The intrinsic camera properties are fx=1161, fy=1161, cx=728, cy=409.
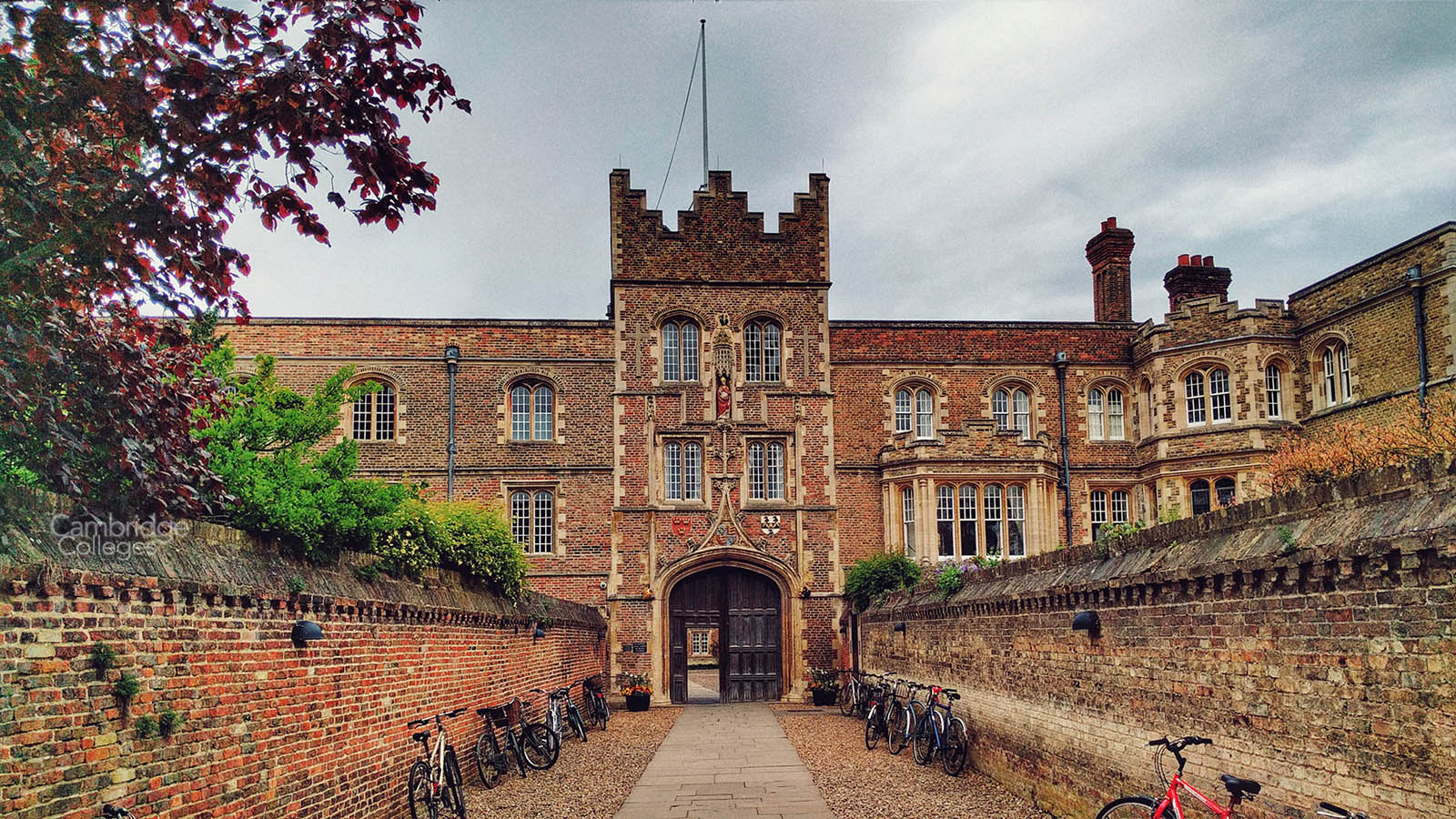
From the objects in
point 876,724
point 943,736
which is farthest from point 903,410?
point 943,736

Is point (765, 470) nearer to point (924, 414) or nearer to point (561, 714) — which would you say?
point (924, 414)

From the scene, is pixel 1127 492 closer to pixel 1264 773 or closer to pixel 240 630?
pixel 1264 773

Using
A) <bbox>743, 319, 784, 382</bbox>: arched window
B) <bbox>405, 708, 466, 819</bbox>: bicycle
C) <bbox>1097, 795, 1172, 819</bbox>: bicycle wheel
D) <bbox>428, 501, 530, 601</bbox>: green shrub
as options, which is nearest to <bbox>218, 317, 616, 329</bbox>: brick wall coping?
<bbox>743, 319, 784, 382</bbox>: arched window

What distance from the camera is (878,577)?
2567 cm

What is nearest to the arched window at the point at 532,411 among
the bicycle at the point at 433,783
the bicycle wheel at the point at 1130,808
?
the bicycle at the point at 433,783

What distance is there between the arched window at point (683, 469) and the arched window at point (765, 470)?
1.25m

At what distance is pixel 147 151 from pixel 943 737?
38.8 feet

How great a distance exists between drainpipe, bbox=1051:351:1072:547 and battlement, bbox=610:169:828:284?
665 cm

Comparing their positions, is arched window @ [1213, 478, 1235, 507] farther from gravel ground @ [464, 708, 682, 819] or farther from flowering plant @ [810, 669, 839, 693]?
gravel ground @ [464, 708, 682, 819]

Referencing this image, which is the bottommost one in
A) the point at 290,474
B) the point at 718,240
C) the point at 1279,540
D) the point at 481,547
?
the point at 1279,540

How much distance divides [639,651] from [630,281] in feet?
29.5

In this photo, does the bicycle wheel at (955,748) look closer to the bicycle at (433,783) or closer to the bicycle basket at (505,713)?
the bicycle basket at (505,713)

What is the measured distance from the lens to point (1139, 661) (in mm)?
9203

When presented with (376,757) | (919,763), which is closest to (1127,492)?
(919,763)
